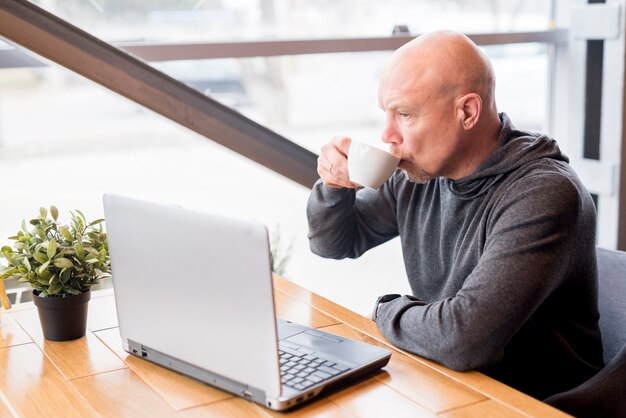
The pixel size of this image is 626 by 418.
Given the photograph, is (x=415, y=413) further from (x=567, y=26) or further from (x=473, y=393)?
(x=567, y=26)

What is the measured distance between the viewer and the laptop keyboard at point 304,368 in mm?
1255

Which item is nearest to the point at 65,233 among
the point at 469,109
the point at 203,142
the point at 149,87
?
the point at 149,87

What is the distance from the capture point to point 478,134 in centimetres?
173

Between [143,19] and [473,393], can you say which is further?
[143,19]

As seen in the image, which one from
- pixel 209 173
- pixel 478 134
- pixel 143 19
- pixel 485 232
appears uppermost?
pixel 143 19

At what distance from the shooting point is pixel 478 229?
5.38ft

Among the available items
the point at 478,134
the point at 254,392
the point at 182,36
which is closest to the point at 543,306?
the point at 478,134

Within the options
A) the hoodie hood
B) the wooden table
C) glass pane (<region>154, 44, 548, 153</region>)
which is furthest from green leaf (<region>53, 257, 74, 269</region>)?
glass pane (<region>154, 44, 548, 153</region>)

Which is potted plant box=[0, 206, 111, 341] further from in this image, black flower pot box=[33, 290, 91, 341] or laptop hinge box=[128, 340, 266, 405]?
laptop hinge box=[128, 340, 266, 405]

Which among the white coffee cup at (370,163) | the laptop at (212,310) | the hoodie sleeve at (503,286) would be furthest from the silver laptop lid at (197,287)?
the white coffee cup at (370,163)

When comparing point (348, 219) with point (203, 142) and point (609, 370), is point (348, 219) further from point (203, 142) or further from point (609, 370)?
point (203, 142)

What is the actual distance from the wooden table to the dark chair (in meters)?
→ 0.23

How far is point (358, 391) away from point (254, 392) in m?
0.16

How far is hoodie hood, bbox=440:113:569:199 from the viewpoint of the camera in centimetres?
164
